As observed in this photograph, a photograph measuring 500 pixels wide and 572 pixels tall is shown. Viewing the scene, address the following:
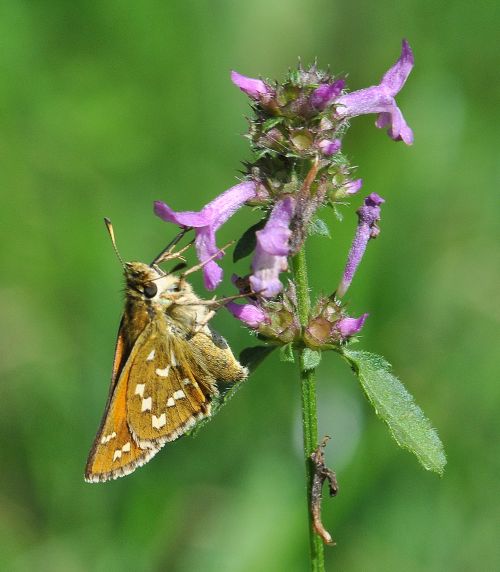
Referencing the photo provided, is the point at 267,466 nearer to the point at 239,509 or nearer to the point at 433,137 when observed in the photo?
the point at 239,509

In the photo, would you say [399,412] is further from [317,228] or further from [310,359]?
Answer: [317,228]

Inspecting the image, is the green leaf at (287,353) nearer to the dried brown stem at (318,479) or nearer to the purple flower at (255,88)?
the dried brown stem at (318,479)

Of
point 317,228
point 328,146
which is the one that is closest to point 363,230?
point 317,228

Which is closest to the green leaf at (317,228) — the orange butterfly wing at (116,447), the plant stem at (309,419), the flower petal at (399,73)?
the plant stem at (309,419)

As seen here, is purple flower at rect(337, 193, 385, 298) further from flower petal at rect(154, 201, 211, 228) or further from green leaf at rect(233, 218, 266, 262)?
flower petal at rect(154, 201, 211, 228)

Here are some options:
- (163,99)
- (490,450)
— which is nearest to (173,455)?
(490,450)

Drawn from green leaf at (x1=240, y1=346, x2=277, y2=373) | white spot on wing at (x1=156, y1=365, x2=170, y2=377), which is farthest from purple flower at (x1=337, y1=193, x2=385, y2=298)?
white spot on wing at (x1=156, y1=365, x2=170, y2=377)
